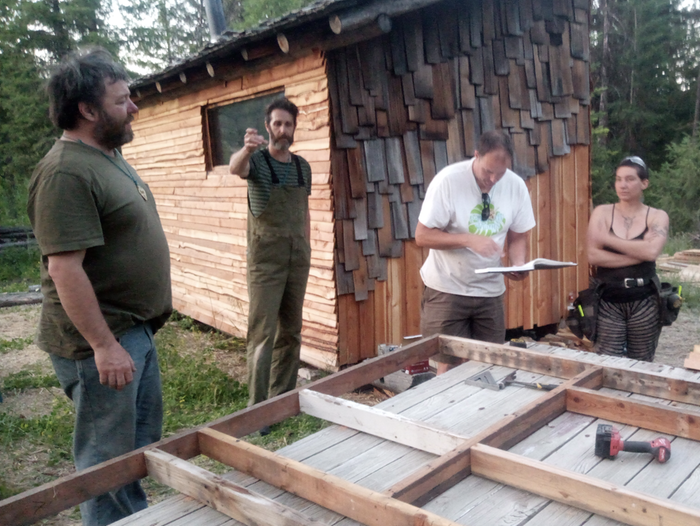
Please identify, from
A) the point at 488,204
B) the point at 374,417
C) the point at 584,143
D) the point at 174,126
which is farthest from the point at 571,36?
the point at 374,417

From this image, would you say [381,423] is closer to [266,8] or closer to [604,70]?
[266,8]

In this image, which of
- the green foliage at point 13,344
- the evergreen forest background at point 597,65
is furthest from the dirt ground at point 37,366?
the evergreen forest background at point 597,65

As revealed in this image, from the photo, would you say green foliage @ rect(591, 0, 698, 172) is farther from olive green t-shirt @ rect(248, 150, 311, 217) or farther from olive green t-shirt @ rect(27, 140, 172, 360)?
olive green t-shirt @ rect(27, 140, 172, 360)

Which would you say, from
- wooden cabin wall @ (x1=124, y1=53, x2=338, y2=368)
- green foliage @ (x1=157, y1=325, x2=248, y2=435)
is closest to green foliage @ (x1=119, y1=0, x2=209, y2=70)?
wooden cabin wall @ (x1=124, y1=53, x2=338, y2=368)

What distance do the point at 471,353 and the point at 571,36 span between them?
5373 mm

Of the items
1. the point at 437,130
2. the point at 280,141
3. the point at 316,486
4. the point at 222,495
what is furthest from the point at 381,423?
the point at 437,130

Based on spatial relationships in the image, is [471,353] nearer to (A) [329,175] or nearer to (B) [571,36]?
(A) [329,175]

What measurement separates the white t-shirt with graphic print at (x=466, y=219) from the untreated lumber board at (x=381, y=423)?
1.47 m

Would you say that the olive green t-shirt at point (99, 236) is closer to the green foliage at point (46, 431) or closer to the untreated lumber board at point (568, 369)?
the untreated lumber board at point (568, 369)

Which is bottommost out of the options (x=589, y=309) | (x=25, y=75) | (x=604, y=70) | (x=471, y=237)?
(x=589, y=309)

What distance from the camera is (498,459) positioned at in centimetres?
176

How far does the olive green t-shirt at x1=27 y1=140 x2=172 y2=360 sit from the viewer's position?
1.99 m

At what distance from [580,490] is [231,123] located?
590cm

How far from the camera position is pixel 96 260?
216cm
